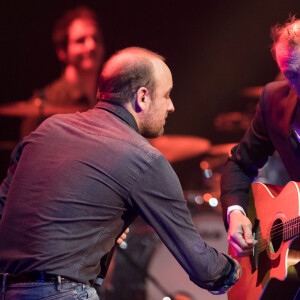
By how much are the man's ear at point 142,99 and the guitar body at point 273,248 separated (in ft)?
2.63

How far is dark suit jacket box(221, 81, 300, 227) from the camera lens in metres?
2.91

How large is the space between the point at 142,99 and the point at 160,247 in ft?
10.9

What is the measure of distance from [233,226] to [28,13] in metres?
3.90

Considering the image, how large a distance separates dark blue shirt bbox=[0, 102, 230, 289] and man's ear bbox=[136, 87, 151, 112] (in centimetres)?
19

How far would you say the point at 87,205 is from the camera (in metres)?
2.19

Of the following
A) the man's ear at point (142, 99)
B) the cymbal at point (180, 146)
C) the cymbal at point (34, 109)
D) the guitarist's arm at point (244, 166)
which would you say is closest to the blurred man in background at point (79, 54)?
the cymbal at point (34, 109)

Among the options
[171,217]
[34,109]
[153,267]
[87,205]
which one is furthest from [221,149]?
[87,205]

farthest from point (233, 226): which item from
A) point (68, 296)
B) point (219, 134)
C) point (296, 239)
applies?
point (219, 134)

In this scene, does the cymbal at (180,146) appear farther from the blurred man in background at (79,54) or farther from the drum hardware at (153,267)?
the blurred man in background at (79,54)

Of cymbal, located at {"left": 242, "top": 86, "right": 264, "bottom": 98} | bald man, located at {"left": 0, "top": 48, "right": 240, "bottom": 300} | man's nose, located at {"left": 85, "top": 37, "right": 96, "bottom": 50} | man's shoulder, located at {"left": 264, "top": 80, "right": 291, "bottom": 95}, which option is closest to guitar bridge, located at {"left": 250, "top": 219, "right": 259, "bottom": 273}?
bald man, located at {"left": 0, "top": 48, "right": 240, "bottom": 300}

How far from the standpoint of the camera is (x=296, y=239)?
2.55 metres

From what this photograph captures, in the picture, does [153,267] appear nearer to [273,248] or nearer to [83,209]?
[273,248]

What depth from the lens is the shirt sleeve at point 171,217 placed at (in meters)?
2.22

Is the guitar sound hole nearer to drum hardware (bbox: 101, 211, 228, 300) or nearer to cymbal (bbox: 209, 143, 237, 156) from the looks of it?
drum hardware (bbox: 101, 211, 228, 300)
